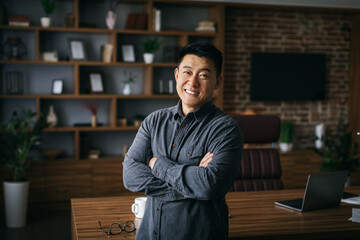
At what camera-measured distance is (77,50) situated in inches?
192

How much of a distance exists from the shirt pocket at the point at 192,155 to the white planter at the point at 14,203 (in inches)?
120

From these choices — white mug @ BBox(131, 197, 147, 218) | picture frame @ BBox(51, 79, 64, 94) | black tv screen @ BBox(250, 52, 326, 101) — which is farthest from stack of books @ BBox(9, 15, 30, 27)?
→ white mug @ BBox(131, 197, 147, 218)

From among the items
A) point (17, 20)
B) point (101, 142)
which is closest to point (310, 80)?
point (101, 142)

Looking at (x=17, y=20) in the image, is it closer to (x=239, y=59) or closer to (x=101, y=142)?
(x=101, y=142)

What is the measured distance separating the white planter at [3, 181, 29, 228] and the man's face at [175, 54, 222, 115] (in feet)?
10.2

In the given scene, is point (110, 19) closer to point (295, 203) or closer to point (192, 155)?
point (295, 203)

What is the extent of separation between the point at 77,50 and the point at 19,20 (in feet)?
2.33

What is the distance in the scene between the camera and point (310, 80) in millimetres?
5688

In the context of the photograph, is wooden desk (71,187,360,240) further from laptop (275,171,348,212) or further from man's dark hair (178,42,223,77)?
man's dark hair (178,42,223,77)

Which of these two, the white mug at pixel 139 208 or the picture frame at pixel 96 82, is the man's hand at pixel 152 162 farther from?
the picture frame at pixel 96 82

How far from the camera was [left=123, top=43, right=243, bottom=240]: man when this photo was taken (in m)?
1.55

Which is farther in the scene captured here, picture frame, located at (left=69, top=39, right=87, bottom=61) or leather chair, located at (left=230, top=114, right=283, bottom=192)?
picture frame, located at (left=69, top=39, right=87, bottom=61)

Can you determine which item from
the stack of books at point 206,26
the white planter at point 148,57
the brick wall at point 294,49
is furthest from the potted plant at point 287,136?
the white planter at point 148,57

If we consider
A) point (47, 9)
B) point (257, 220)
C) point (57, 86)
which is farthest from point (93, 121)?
point (257, 220)
